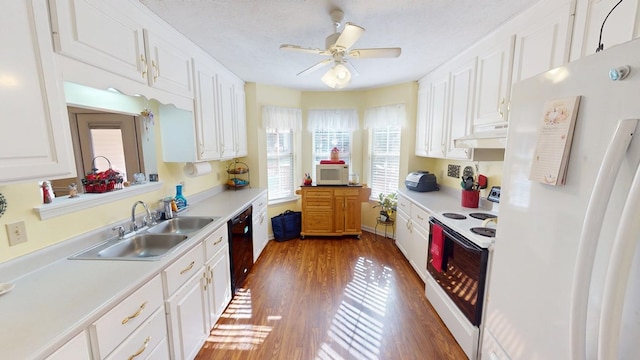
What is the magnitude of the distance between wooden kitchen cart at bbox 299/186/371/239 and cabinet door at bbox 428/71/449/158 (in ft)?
3.92

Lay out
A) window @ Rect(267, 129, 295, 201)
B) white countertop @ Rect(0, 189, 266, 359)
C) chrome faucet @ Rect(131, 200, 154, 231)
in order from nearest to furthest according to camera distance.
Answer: white countertop @ Rect(0, 189, 266, 359) < chrome faucet @ Rect(131, 200, 154, 231) < window @ Rect(267, 129, 295, 201)

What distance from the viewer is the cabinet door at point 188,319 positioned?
56.6 inches

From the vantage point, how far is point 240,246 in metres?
2.50

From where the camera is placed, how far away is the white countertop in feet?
2.62

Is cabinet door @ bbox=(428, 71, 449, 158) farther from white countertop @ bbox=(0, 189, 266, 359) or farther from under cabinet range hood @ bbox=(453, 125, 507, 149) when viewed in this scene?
white countertop @ bbox=(0, 189, 266, 359)

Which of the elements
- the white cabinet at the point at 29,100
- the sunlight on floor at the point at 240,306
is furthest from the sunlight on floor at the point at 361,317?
the white cabinet at the point at 29,100

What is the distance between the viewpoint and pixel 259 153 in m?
3.62

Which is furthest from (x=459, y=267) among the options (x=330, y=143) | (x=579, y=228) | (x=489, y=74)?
(x=330, y=143)

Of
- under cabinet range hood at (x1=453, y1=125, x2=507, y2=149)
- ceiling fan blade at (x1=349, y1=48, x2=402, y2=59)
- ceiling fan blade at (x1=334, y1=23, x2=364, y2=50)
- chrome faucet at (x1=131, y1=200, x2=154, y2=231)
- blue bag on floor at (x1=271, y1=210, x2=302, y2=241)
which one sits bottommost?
blue bag on floor at (x1=271, y1=210, x2=302, y2=241)

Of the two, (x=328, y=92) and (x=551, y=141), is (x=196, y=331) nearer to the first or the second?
(x=551, y=141)

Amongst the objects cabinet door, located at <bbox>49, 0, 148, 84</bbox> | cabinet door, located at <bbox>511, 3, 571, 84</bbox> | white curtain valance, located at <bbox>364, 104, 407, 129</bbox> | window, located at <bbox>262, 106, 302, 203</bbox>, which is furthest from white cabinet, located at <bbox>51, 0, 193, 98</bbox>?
white curtain valance, located at <bbox>364, 104, 407, 129</bbox>

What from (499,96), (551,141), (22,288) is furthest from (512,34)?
(22,288)

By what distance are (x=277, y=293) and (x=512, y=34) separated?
293 centimetres

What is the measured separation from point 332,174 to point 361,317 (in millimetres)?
2085
